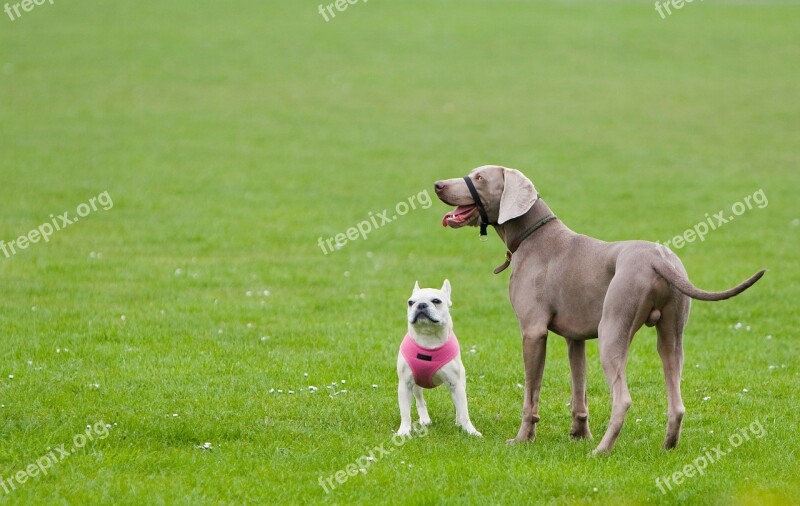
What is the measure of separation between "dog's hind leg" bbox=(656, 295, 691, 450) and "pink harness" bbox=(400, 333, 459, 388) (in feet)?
6.61

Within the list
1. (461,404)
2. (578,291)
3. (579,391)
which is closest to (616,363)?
(578,291)

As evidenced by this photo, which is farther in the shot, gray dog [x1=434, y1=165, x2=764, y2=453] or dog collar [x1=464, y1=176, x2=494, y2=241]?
Result: dog collar [x1=464, y1=176, x2=494, y2=241]

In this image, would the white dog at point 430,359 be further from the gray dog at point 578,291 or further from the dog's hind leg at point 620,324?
the dog's hind leg at point 620,324

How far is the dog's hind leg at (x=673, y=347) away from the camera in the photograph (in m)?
9.28

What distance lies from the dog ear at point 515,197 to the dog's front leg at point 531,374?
42.3 inches

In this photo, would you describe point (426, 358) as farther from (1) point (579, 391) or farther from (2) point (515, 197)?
(2) point (515, 197)

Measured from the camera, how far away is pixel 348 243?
20.0 m

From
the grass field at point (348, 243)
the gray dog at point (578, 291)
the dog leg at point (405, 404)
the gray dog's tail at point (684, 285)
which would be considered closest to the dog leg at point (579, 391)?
the gray dog at point (578, 291)

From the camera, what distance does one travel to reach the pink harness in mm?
10180

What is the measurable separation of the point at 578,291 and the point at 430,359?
1566mm

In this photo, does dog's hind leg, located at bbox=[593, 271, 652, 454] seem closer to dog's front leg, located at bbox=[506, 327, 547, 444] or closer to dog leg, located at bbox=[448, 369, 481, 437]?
dog's front leg, located at bbox=[506, 327, 547, 444]

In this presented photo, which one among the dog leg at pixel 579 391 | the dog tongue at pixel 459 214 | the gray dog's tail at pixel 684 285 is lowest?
the dog leg at pixel 579 391

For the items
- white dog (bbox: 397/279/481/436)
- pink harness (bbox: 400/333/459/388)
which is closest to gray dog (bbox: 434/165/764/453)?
white dog (bbox: 397/279/481/436)

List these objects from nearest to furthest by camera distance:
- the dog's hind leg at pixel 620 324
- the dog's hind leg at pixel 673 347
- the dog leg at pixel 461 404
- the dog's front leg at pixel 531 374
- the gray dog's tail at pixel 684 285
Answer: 1. the gray dog's tail at pixel 684 285
2. the dog's hind leg at pixel 620 324
3. the dog's hind leg at pixel 673 347
4. the dog's front leg at pixel 531 374
5. the dog leg at pixel 461 404
